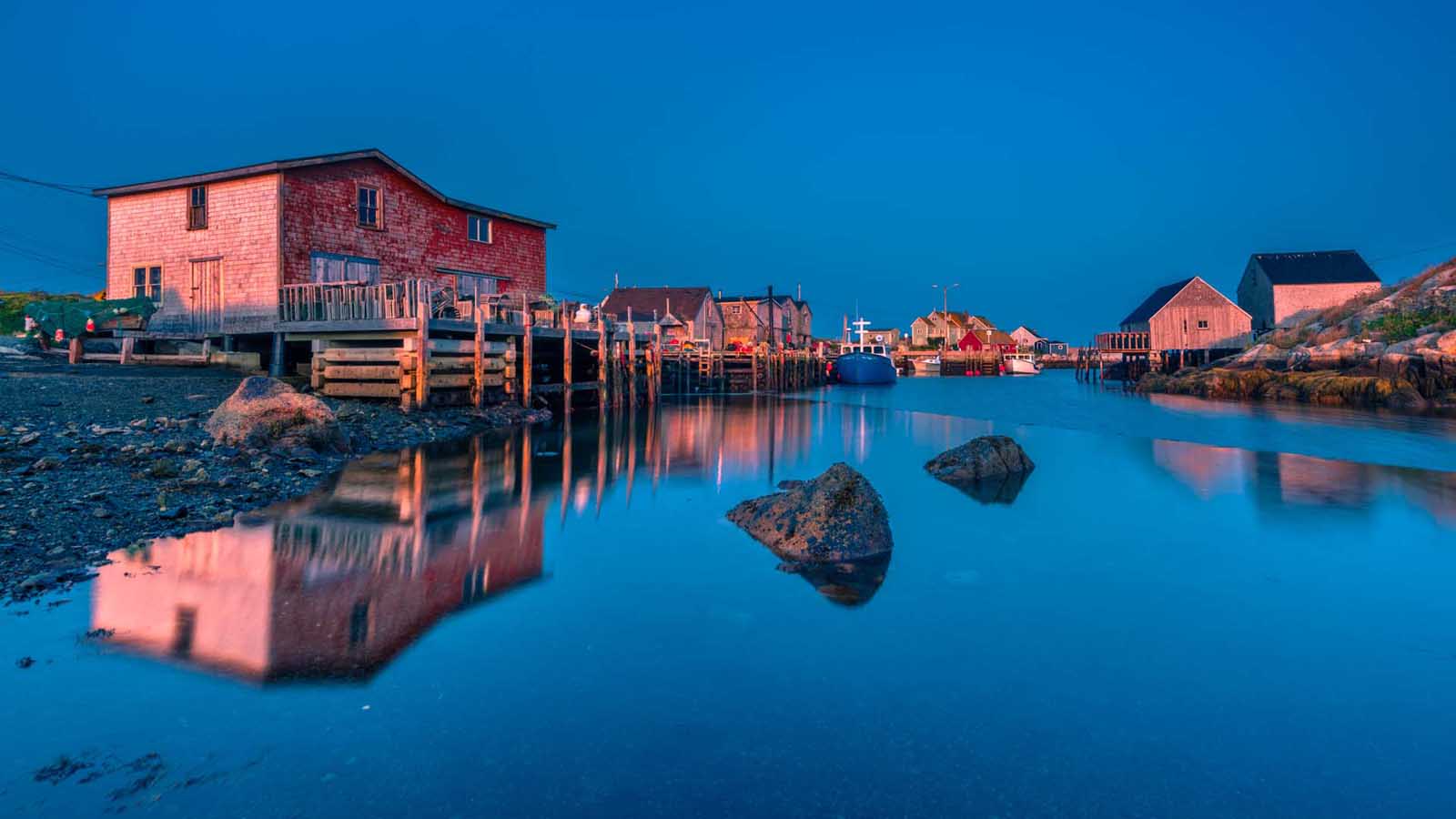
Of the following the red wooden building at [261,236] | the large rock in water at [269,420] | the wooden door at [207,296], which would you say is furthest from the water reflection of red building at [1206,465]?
the wooden door at [207,296]

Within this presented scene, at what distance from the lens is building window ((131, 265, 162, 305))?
2659 cm

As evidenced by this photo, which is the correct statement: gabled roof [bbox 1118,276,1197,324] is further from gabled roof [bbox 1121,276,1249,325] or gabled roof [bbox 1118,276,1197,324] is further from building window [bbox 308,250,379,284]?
building window [bbox 308,250,379,284]

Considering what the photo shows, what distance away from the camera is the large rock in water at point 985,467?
13.9 m

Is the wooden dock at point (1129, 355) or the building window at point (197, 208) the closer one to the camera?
the building window at point (197, 208)

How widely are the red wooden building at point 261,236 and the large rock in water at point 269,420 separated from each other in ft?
31.9

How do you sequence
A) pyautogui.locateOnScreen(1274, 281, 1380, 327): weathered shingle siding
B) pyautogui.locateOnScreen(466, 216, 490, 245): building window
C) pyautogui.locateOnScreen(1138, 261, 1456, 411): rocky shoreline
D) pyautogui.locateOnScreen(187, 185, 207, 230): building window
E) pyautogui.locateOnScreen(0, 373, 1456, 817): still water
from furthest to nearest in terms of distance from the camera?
1. pyautogui.locateOnScreen(1274, 281, 1380, 327): weathered shingle siding
2. pyautogui.locateOnScreen(1138, 261, 1456, 411): rocky shoreline
3. pyautogui.locateOnScreen(466, 216, 490, 245): building window
4. pyautogui.locateOnScreen(187, 185, 207, 230): building window
5. pyautogui.locateOnScreen(0, 373, 1456, 817): still water

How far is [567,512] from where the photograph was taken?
1116 cm

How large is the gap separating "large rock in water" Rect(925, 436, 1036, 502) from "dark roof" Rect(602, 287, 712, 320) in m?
54.5

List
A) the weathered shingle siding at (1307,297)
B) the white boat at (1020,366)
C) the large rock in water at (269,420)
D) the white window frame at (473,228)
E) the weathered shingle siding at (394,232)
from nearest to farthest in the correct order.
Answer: the large rock in water at (269,420) < the weathered shingle siding at (394,232) < the white window frame at (473,228) < the weathered shingle siding at (1307,297) < the white boat at (1020,366)

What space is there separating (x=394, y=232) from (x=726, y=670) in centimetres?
2625

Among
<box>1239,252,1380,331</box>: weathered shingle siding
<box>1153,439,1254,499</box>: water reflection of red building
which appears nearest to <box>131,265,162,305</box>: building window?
<box>1153,439,1254,499</box>: water reflection of red building

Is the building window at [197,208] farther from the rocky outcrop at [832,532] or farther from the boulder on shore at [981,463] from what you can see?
the rocky outcrop at [832,532]

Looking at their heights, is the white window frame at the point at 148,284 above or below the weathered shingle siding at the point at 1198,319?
below

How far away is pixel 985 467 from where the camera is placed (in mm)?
14805
